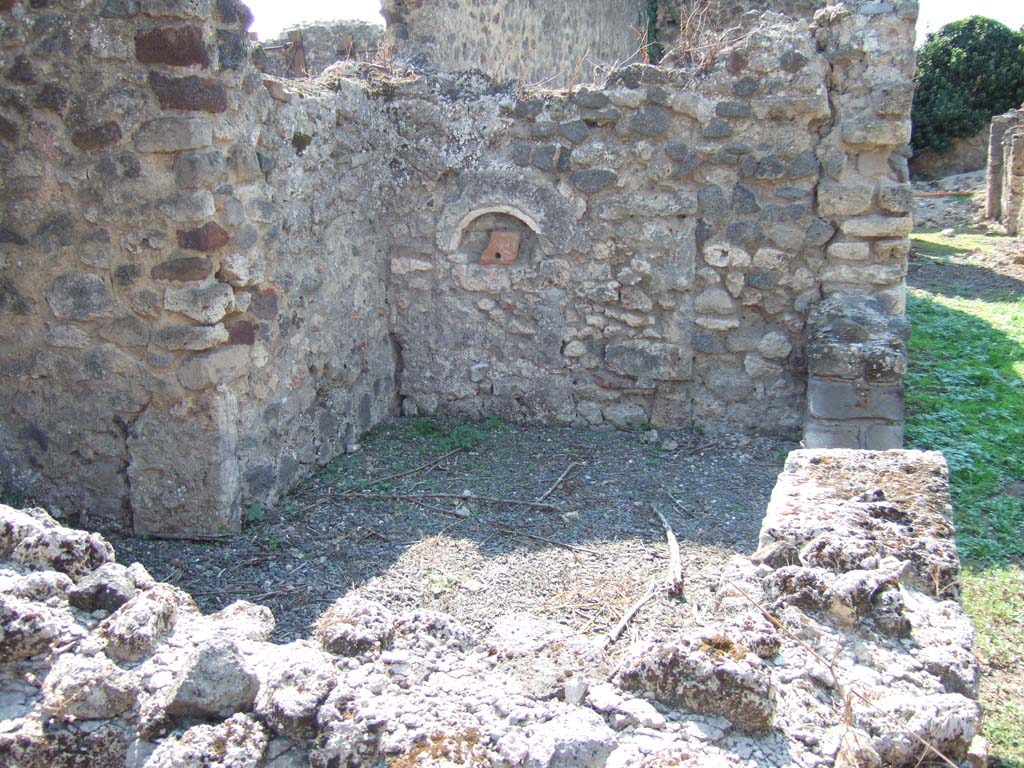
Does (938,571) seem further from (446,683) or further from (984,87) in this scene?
(984,87)

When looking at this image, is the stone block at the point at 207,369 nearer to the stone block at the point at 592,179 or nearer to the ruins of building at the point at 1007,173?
the stone block at the point at 592,179

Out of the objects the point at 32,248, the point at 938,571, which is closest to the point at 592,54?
the point at 32,248

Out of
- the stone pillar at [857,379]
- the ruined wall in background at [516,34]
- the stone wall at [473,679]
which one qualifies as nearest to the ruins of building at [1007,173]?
the ruined wall in background at [516,34]

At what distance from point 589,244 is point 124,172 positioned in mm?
2482

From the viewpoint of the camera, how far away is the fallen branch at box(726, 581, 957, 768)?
1748 millimetres

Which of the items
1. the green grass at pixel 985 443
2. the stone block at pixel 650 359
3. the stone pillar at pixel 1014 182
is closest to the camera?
the green grass at pixel 985 443

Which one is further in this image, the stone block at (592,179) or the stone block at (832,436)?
the stone block at (592,179)

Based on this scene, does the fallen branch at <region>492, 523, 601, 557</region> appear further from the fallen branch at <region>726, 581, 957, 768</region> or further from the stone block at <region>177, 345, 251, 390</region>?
the fallen branch at <region>726, 581, 957, 768</region>

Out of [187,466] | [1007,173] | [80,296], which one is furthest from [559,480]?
[1007,173]

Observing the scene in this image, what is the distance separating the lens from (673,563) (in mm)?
3816

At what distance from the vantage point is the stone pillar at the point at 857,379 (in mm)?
4520

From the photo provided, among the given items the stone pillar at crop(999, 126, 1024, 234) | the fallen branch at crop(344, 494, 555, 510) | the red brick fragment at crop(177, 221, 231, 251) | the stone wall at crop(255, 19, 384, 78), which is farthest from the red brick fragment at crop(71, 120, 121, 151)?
the stone pillar at crop(999, 126, 1024, 234)

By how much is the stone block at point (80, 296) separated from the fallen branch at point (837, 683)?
9.32ft

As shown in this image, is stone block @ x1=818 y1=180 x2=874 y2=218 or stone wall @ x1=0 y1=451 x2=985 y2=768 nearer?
stone wall @ x1=0 y1=451 x2=985 y2=768
